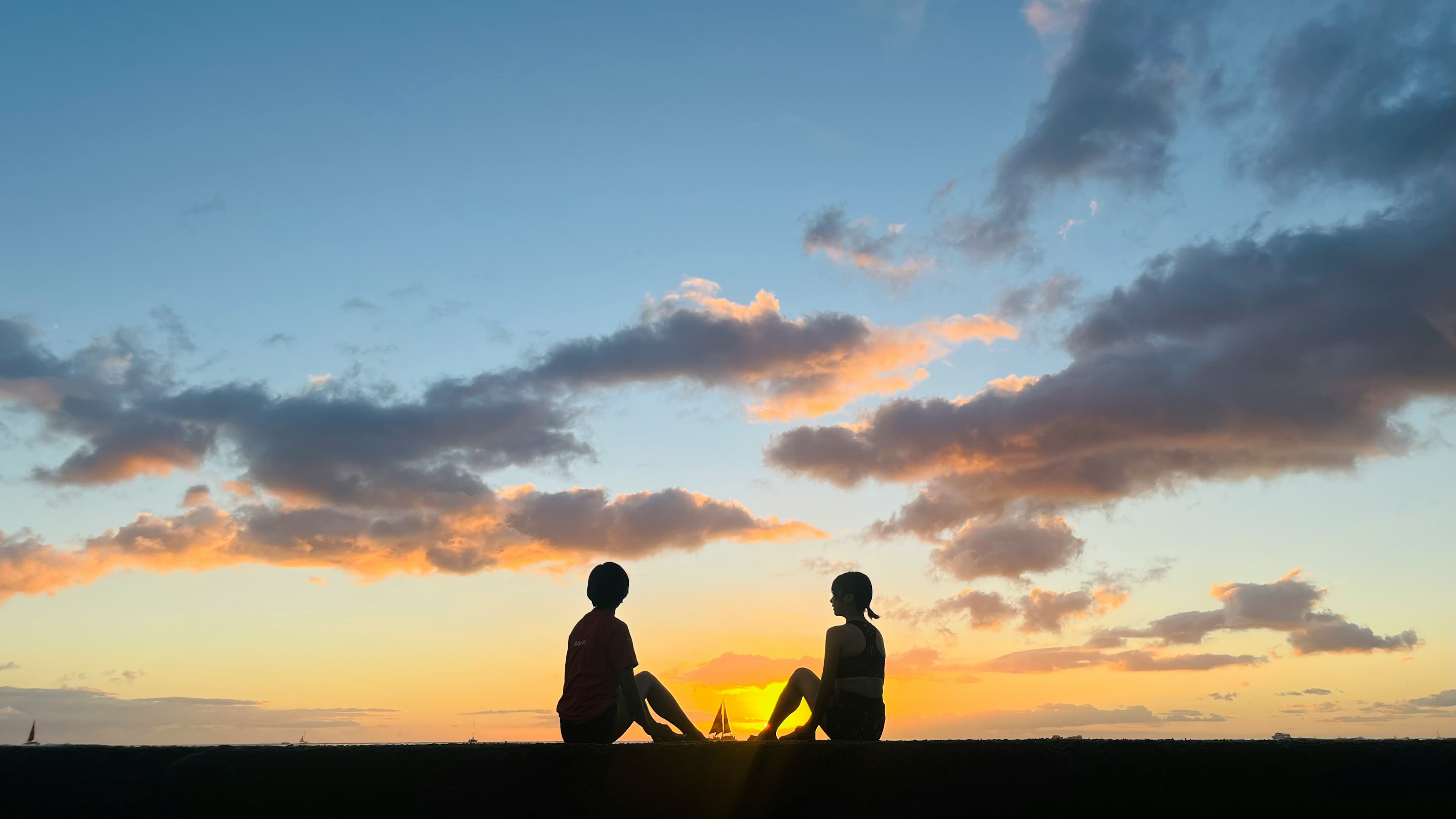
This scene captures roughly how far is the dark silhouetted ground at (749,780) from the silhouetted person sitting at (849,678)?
4137 mm

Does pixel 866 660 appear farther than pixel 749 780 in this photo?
Yes

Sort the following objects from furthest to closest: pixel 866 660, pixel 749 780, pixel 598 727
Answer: pixel 866 660 → pixel 598 727 → pixel 749 780

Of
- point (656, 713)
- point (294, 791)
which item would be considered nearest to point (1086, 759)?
point (294, 791)

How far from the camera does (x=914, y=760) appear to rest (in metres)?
4.85

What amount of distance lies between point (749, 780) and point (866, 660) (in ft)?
15.1

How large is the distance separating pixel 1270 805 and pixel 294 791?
4.78m

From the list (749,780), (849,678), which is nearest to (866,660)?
(849,678)

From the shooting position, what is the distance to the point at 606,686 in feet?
29.7

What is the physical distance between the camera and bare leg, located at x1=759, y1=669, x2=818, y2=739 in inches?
371

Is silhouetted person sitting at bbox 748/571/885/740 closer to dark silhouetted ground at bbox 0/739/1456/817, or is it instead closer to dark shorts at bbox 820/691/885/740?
dark shorts at bbox 820/691/885/740

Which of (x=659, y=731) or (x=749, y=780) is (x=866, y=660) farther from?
(x=749, y=780)

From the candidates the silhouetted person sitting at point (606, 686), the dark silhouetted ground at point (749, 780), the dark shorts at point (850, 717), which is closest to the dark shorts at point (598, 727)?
the silhouetted person sitting at point (606, 686)

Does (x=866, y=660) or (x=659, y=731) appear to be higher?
(x=866, y=660)

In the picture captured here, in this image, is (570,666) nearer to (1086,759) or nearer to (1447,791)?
(1086,759)
